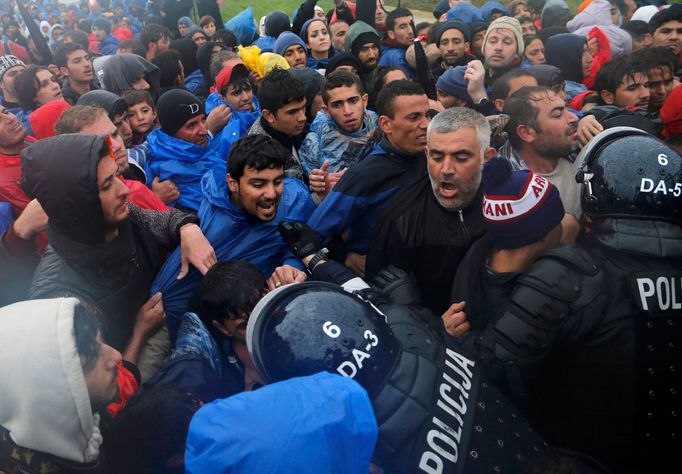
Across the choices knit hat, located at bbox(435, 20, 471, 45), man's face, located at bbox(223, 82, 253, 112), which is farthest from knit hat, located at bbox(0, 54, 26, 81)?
knit hat, located at bbox(435, 20, 471, 45)

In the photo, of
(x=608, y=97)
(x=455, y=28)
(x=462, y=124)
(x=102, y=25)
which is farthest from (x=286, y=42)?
(x=102, y=25)

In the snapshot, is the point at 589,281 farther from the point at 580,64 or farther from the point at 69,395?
the point at 580,64

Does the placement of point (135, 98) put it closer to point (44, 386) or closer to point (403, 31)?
point (44, 386)

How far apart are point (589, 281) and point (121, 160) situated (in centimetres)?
292

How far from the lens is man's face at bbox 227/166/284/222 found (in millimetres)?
2914

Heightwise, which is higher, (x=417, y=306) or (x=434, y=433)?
(x=434, y=433)

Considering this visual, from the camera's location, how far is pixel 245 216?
9.83 feet

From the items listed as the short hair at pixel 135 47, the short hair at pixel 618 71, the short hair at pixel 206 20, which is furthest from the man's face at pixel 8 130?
the short hair at pixel 206 20

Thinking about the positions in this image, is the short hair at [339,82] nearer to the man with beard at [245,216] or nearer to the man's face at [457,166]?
the man with beard at [245,216]

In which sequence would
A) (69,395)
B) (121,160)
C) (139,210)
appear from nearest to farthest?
Answer: 1. (69,395)
2. (139,210)
3. (121,160)

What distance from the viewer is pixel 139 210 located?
299 cm

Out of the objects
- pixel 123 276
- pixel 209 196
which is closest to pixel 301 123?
pixel 209 196

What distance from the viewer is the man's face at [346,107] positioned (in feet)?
13.1

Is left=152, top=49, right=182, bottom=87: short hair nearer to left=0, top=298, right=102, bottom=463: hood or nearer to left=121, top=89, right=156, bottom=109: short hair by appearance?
left=121, top=89, right=156, bottom=109: short hair
